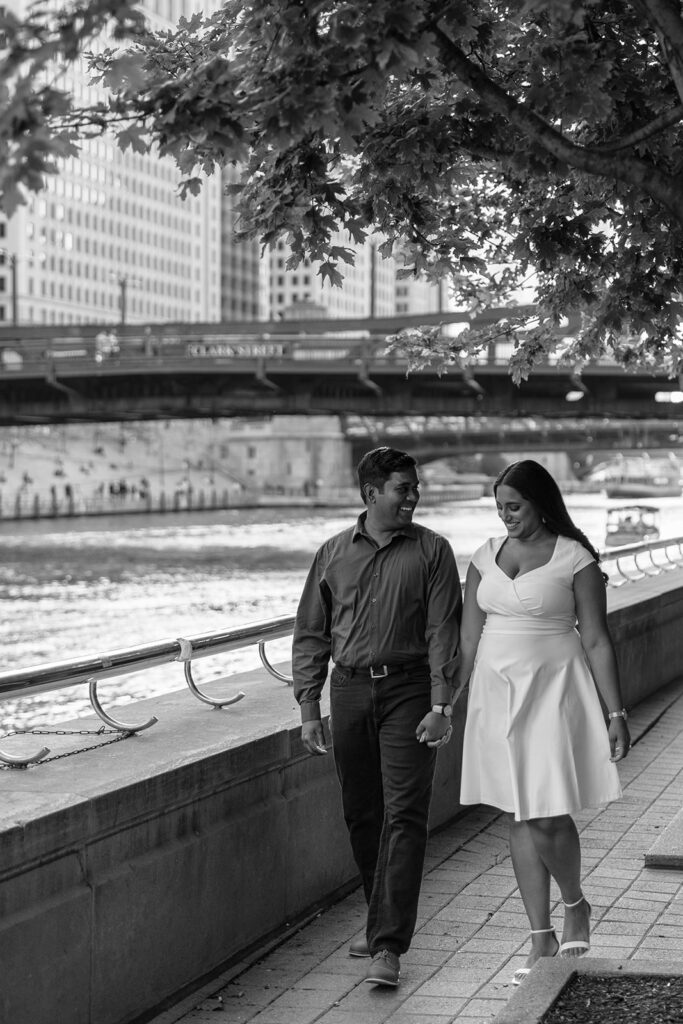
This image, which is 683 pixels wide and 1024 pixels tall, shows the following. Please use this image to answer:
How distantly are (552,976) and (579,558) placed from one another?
1.49 meters

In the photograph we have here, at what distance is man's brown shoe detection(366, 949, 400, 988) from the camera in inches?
232

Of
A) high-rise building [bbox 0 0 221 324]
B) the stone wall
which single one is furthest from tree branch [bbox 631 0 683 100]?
high-rise building [bbox 0 0 221 324]

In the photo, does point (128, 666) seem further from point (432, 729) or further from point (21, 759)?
point (432, 729)

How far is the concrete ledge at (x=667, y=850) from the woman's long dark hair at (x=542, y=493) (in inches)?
91.7

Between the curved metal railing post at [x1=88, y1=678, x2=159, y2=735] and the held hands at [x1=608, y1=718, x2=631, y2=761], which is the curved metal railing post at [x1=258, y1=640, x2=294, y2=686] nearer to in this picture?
the curved metal railing post at [x1=88, y1=678, x2=159, y2=735]

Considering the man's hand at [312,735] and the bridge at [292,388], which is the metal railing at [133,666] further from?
the bridge at [292,388]

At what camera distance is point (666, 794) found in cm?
961

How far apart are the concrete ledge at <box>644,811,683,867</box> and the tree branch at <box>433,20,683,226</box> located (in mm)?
3250

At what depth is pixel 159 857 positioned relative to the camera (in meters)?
5.80

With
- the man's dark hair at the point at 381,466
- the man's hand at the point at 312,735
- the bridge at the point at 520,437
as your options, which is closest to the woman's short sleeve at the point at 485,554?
the man's dark hair at the point at 381,466

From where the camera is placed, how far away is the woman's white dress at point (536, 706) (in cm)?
564

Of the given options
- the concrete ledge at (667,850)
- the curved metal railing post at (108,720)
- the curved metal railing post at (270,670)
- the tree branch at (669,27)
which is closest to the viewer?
the tree branch at (669,27)

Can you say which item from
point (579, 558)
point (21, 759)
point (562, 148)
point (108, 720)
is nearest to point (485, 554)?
point (579, 558)

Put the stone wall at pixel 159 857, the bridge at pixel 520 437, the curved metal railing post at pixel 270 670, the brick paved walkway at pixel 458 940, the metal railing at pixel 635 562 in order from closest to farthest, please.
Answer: the stone wall at pixel 159 857 → the brick paved walkway at pixel 458 940 → the curved metal railing post at pixel 270 670 → the metal railing at pixel 635 562 → the bridge at pixel 520 437
